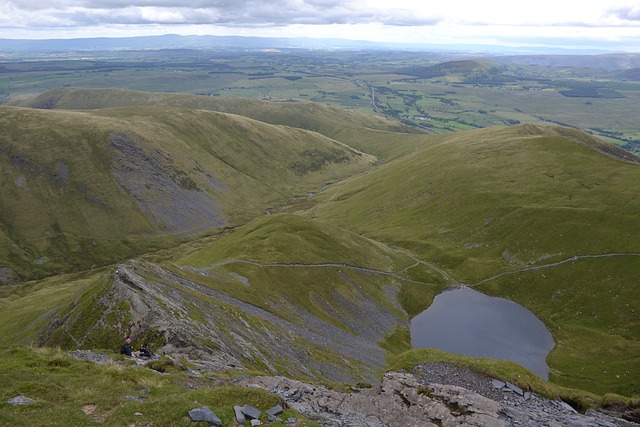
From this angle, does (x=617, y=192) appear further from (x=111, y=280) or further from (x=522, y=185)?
(x=111, y=280)

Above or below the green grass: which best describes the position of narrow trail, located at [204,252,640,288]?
below

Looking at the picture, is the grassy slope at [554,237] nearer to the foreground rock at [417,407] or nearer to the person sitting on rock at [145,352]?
the foreground rock at [417,407]

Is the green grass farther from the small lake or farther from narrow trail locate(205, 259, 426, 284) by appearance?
the small lake

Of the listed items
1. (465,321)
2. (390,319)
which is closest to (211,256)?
(390,319)

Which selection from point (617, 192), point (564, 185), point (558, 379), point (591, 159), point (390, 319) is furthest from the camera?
point (591, 159)

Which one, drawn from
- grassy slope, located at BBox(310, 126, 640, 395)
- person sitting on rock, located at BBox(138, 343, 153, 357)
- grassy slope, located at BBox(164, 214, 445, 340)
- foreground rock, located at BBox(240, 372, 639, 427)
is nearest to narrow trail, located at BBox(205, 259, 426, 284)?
grassy slope, located at BBox(164, 214, 445, 340)

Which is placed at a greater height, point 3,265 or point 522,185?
point 522,185
